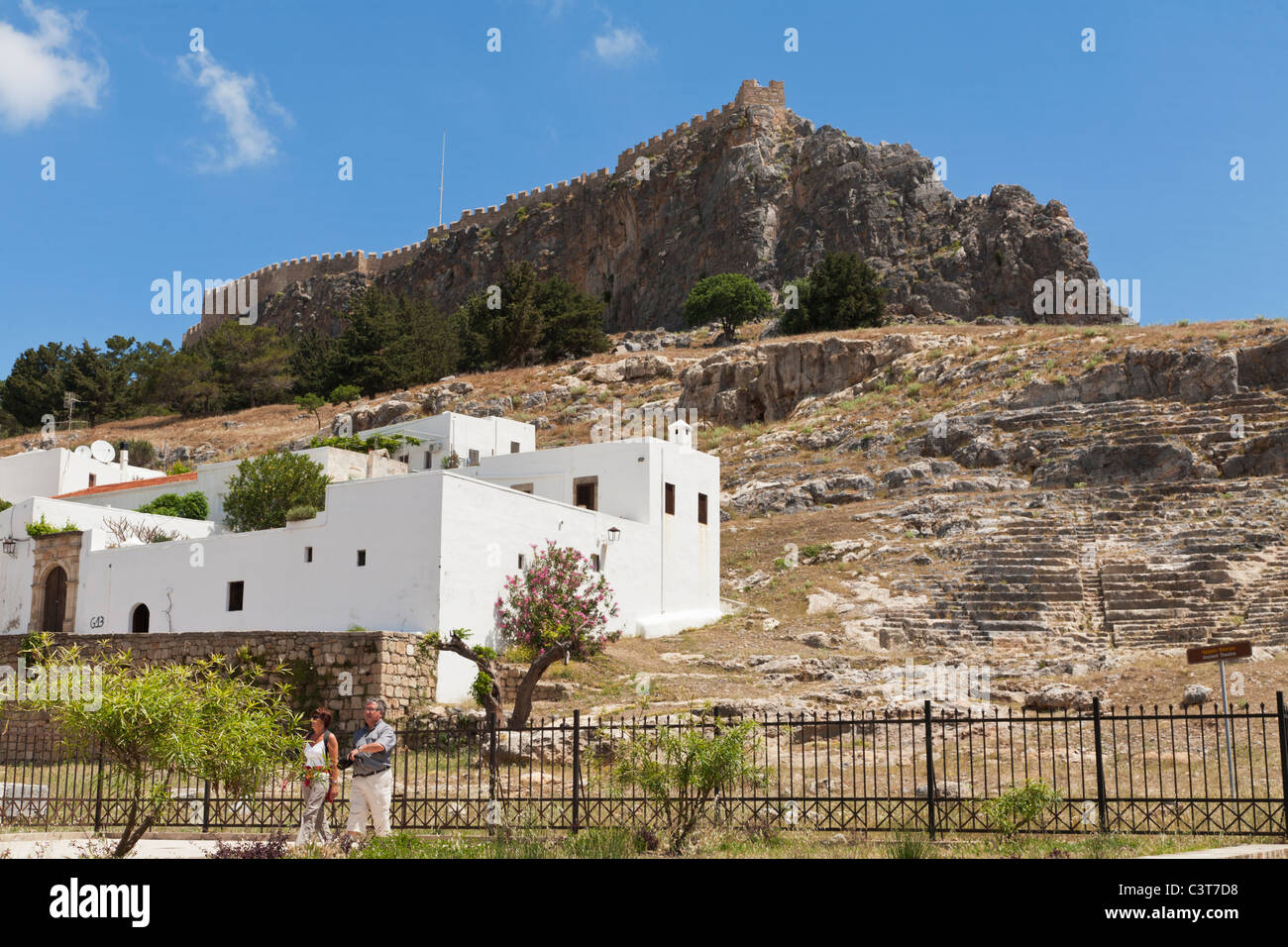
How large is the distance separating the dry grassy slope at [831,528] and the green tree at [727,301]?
4.45 ft

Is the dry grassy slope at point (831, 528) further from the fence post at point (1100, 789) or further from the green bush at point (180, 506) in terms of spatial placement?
the green bush at point (180, 506)

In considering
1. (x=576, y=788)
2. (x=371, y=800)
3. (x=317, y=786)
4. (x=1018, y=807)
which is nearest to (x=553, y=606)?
(x=576, y=788)

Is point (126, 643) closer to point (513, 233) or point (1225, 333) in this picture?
point (1225, 333)

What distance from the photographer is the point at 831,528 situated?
38062 millimetres

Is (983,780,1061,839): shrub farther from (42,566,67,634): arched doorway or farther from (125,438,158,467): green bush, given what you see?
(125,438,158,467): green bush

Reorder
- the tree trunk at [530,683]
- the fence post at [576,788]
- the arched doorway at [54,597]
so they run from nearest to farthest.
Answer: the fence post at [576,788]
the tree trunk at [530,683]
the arched doorway at [54,597]

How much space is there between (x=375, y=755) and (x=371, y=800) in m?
0.47

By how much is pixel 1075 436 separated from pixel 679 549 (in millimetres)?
16602

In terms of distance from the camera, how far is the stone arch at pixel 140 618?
1212 inches

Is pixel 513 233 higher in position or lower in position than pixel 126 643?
higher

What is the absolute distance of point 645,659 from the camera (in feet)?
91.8

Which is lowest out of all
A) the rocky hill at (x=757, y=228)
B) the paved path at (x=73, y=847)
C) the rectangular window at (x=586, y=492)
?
Result: the paved path at (x=73, y=847)

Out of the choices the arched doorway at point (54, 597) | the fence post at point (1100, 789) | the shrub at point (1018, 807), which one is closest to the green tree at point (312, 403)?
the arched doorway at point (54, 597)

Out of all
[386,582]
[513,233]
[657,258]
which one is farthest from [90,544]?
[513,233]
